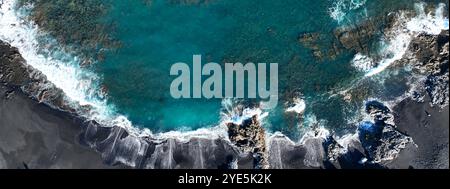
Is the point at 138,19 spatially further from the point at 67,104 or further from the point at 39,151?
the point at 39,151

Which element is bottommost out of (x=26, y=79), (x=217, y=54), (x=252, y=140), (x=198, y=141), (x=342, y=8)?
(x=252, y=140)

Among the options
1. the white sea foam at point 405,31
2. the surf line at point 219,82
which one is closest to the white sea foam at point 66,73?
the surf line at point 219,82

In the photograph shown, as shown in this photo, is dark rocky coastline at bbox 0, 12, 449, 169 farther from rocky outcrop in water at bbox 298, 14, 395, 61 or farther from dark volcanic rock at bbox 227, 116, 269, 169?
rocky outcrop in water at bbox 298, 14, 395, 61

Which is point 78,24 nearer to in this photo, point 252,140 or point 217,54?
point 217,54

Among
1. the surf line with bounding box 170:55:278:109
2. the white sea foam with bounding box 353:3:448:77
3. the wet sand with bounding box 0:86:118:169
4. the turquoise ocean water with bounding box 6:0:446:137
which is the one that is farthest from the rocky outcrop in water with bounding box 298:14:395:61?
the wet sand with bounding box 0:86:118:169

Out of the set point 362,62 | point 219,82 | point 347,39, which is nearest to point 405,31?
point 362,62

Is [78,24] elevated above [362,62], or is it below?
above
